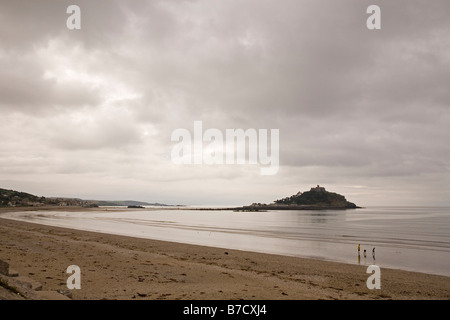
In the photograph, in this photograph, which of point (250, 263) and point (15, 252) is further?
point (250, 263)

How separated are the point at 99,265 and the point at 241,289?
10.1 metres
